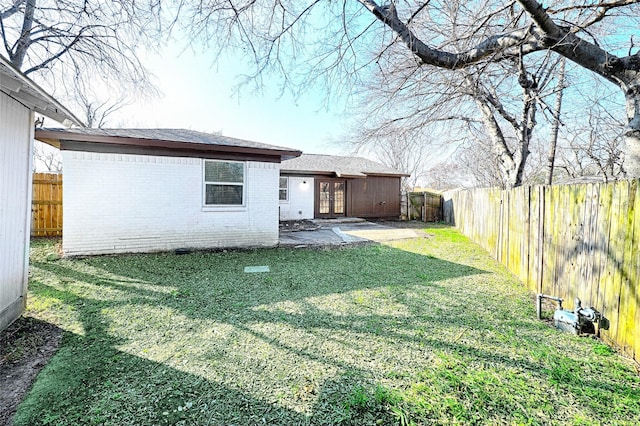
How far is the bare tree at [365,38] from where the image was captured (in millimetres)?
3545

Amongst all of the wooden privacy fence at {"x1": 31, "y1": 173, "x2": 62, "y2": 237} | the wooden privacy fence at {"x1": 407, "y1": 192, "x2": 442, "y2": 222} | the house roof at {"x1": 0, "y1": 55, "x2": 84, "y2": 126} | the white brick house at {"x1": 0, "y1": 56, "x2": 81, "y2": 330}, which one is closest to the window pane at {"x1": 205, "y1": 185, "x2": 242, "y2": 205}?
the house roof at {"x1": 0, "y1": 55, "x2": 84, "y2": 126}

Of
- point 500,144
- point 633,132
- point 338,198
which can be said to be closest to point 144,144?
point 633,132

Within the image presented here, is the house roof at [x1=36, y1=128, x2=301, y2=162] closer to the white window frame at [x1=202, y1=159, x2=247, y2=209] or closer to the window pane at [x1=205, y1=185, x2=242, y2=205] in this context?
the white window frame at [x1=202, y1=159, x2=247, y2=209]

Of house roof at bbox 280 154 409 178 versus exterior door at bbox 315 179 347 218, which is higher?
house roof at bbox 280 154 409 178

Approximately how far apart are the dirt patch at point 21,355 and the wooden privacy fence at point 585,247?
5200 millimetres

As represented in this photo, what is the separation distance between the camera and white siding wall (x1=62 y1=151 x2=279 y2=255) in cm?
628

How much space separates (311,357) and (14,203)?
12.7 ft

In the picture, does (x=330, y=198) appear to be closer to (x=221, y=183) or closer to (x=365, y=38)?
(x=221, y=183)

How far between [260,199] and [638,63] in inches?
288

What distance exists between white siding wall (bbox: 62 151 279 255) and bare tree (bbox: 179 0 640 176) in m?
4.04

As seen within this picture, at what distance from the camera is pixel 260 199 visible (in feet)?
25.9

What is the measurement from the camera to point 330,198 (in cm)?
1516

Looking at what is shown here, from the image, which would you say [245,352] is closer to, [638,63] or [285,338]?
[285,338]

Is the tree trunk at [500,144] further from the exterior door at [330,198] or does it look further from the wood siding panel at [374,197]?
the exterior door at [330,198]
